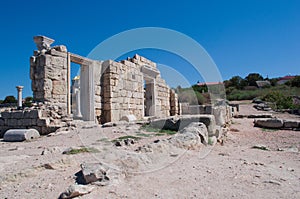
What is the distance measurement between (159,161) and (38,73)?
6.39 metres

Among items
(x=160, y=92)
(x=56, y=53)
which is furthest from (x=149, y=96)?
(x=56, y=53)

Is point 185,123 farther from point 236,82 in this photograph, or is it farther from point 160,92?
point 236,82

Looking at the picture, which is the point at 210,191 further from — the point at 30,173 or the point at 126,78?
the point at 126,78

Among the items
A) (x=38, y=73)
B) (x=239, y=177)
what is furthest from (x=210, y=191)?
(x=38, y=73)

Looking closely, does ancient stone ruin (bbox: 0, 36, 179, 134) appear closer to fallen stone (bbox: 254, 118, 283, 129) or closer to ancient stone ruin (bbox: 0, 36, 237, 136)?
ancient stone ruin (bbox: 0, 36, 237, 136)

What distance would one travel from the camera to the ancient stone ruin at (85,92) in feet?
25.1

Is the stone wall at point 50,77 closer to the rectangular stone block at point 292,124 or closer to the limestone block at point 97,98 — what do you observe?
the limestone block at point 97,98

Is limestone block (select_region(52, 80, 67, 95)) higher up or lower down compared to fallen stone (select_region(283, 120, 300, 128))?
higher up

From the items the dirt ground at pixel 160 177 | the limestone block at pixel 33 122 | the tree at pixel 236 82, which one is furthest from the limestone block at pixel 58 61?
the tree at pixel 236 82

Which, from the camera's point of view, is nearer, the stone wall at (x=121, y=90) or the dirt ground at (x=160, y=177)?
the dirt ground at (x=160, y=177)

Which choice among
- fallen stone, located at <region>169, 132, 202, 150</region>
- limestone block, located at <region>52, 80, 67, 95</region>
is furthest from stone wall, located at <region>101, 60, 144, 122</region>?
fallen stone, located at <region>169, 132, 202, 150</region>

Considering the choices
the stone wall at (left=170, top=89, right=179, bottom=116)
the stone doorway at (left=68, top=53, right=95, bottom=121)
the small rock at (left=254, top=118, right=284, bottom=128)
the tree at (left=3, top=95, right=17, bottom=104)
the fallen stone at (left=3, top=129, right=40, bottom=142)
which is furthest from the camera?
the tree at (left=3, top=95, right=17, bottom=104)

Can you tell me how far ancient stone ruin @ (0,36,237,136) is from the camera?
765cm

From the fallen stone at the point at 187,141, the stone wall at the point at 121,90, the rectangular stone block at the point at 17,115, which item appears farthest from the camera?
the stone wall at the point at 121,90
